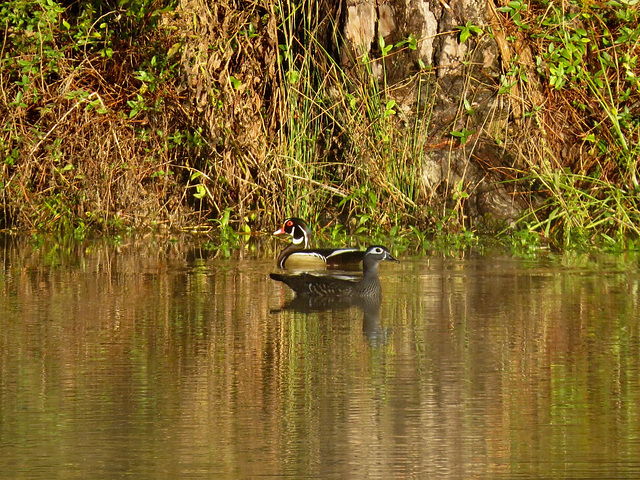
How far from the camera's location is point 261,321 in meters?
8.32

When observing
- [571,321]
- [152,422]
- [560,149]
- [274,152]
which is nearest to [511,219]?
[560,149]

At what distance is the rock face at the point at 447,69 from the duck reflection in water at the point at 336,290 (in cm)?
472

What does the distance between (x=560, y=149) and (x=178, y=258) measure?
4.84m

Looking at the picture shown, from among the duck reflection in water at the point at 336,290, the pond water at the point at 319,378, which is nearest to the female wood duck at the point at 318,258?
the pond water at the point at 319,378

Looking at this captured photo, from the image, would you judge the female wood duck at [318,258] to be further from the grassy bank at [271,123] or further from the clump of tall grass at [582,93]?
the clump of tall grass at [582,93]

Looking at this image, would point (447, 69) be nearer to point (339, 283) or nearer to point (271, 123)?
point (271, 123)

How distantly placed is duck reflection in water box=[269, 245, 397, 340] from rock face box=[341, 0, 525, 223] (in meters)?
4.72

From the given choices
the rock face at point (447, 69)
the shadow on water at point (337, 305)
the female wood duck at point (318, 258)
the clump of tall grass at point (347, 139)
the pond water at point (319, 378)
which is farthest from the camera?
the rock face at point (447, 69)

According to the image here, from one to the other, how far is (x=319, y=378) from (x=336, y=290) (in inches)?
106

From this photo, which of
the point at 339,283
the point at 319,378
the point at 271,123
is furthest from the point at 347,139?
the point at 319,378

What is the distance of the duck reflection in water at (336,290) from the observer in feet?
29.5

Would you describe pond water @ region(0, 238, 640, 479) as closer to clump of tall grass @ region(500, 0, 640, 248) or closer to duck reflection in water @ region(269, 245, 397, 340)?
duck reflection in water @ region(269, 245, 397, 340)

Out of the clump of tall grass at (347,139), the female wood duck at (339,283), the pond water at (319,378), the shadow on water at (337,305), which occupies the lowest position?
the pond water at (319,378)

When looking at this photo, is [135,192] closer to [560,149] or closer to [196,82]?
[196,82]
